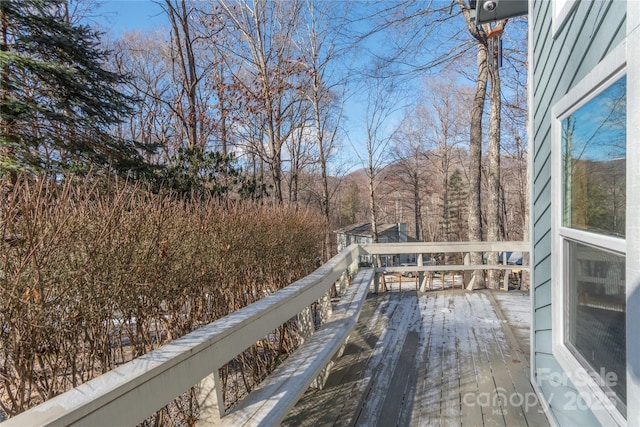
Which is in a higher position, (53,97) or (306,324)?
(53,97)

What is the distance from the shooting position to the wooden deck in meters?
2.28

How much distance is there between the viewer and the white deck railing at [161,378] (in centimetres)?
87

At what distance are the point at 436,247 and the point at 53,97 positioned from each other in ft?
Result: 24.4

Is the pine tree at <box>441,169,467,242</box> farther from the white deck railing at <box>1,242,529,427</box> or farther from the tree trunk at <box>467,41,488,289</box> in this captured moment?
the white deck railing at <box>1,242,529,427</box>

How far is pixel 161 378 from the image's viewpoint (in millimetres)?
1142

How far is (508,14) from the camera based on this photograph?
3684 mm

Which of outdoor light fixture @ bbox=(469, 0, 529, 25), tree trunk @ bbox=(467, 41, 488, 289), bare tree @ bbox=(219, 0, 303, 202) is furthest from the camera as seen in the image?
bare tree @ bbox=(219, 0, 303, 202)

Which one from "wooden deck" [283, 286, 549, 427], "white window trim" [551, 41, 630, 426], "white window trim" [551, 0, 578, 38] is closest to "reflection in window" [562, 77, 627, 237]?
"white window trim" [551, 41, 630, 426]

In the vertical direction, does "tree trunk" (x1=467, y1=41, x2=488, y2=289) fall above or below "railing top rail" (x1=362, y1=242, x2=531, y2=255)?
above

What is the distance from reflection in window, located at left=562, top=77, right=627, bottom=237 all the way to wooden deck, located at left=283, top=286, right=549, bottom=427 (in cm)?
128

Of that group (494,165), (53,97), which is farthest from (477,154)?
(53,97)

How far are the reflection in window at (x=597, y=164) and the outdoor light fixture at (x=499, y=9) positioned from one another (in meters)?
2.11

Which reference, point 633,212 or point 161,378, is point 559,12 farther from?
point 161,378

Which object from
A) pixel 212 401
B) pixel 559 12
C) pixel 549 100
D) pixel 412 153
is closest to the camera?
pixel 212 401
